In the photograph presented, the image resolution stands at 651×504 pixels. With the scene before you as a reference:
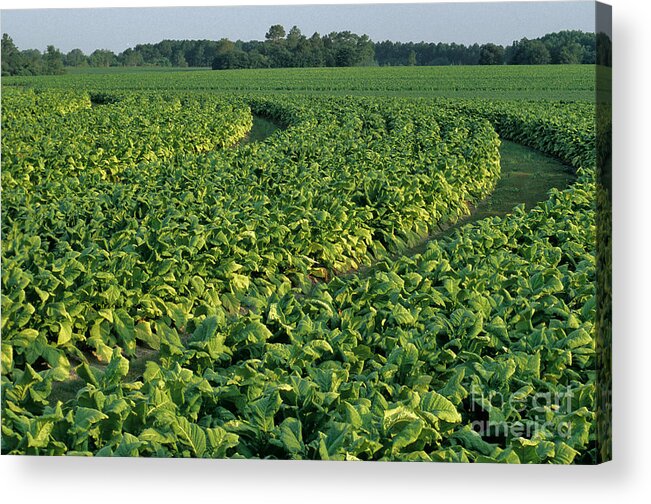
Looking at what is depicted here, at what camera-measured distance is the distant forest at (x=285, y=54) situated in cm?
547

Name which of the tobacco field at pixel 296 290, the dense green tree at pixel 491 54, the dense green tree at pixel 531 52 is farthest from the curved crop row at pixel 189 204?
the dense green tree at pixel 531 52

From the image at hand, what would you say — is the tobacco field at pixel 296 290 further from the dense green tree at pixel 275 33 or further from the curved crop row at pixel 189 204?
the dense green tree at pixel 275 33

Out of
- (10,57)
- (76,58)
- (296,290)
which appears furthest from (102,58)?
(296,290)

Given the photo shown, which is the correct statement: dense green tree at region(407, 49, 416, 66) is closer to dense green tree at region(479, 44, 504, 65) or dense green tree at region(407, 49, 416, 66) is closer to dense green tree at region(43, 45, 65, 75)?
dense green tree at region(479, 44, 504, 65)

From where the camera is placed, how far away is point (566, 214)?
23.7 feet

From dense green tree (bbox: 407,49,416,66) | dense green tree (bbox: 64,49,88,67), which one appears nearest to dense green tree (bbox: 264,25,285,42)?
dense green tree (bbox: 407,49,416,66)

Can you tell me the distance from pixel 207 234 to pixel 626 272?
3.39m

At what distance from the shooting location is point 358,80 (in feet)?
21.6

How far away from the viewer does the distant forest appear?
547 centimetres

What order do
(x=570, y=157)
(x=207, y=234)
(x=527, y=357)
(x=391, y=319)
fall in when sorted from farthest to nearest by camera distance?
1. (x=570, y=157)
2. (x=207, y=234)
3. (x=391, y=319)
4. (x=527, y=357)

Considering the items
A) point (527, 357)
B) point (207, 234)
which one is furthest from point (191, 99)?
point (527, 357)

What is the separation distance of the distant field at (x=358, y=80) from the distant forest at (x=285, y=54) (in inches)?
3.8

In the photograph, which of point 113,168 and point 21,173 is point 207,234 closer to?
point 21,173

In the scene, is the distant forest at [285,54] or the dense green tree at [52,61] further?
the dense green tree at [52,61]
